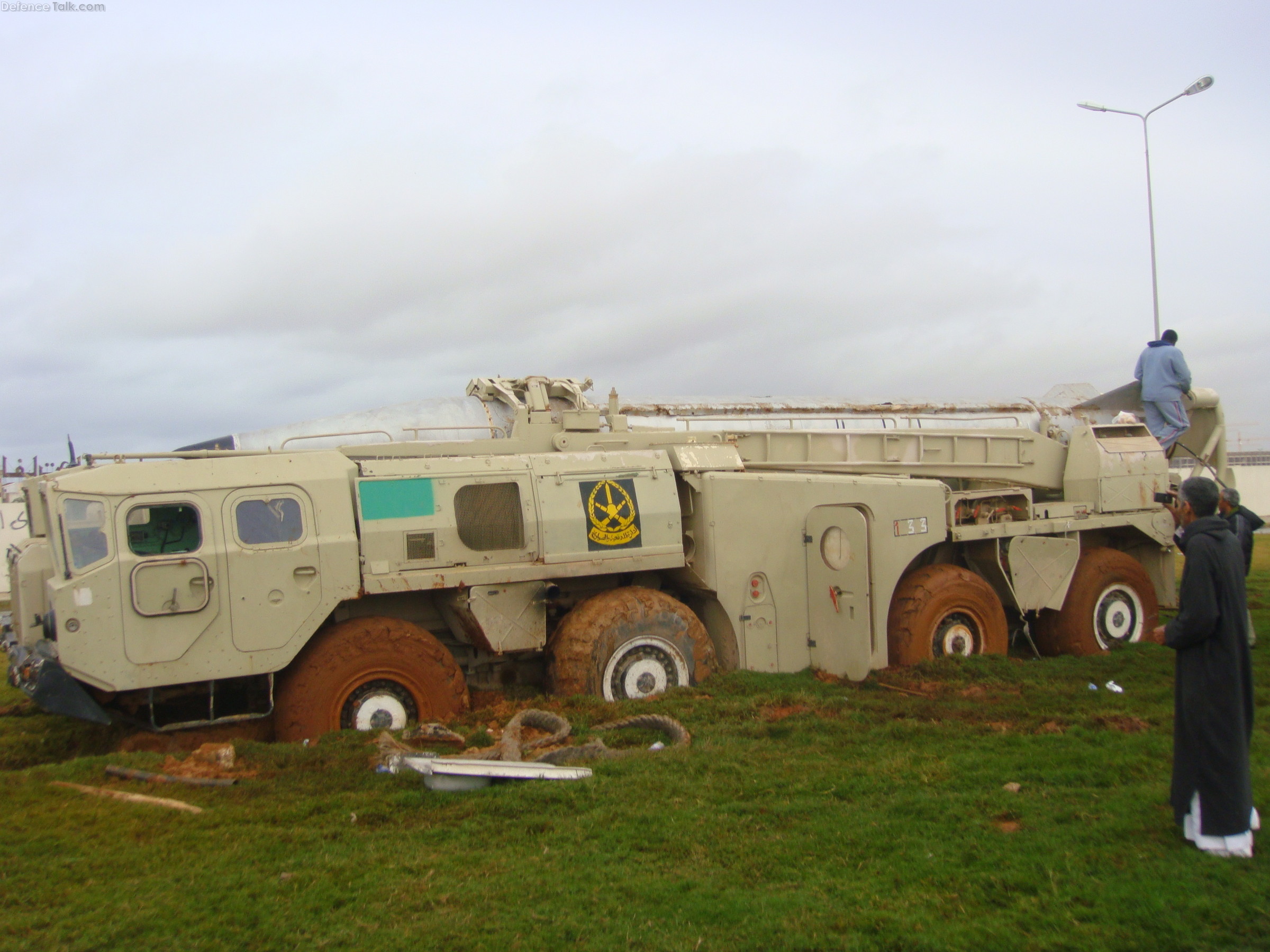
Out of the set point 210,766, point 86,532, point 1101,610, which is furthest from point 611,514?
point 1101,610

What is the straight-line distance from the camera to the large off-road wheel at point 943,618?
34.3ft

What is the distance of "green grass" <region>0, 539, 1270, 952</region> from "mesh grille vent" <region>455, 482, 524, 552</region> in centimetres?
214

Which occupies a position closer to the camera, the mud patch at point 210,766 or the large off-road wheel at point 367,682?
the mud patch at point 210,766

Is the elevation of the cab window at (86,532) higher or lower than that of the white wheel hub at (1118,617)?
higher

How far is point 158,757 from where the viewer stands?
723 centimetres

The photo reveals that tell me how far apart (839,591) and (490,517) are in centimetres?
370

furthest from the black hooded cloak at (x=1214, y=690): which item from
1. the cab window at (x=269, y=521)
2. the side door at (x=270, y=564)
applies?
the cab window at (x=269, y=521)

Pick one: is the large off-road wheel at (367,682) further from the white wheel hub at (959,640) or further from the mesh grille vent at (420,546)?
the white wheel hub at (959,640)

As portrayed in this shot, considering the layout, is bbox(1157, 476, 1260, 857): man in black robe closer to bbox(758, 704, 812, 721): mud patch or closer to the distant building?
bbox(758, 704, 812, 721): mud patch

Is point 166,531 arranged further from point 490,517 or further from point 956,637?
point 956,637

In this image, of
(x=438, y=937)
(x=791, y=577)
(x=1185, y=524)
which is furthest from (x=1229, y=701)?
(x=791, y=577)

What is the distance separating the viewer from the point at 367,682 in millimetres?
8391

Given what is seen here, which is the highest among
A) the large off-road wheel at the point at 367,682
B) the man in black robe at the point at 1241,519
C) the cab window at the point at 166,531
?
the cab window at the point at 166,531

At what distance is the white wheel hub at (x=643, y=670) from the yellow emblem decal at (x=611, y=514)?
99cm
